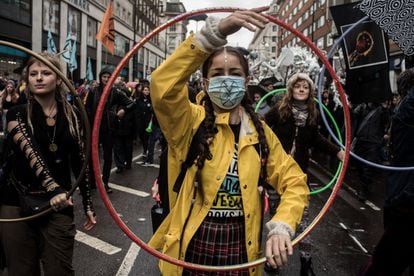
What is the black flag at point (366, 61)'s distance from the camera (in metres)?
5.07

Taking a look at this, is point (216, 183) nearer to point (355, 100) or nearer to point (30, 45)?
point (355, 100)

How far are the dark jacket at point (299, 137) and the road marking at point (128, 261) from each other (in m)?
2.11

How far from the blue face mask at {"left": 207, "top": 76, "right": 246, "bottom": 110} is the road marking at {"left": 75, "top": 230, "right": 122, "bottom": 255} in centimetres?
342

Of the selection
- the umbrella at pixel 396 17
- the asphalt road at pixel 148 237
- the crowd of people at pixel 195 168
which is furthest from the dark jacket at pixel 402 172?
the asphalt road at pixel 148 237

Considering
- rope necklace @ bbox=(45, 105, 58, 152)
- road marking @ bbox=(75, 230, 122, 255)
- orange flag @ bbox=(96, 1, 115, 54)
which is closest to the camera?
rope necklace @ bbox=(45, 105, 58, 152)

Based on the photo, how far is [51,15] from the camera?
26.1 metres

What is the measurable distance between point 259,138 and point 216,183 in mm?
343

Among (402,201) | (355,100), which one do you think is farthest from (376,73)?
(402,201)

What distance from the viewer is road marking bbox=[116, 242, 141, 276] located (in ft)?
15.0

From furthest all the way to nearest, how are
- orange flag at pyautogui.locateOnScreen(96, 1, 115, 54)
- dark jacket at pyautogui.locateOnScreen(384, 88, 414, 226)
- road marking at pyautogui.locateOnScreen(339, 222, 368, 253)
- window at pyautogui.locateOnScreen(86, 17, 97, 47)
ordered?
window at pyautogui.locateOnScreen(86, 17, 97, 47), orange flag at pyautogui.locateOnScreen(96, 1, 115, 54), road marking at pyautogui.locateOnScreen(339, 222, 368, 253), dark jacket at pyautogui.locateOnScreen(384, 88, 414, 226)

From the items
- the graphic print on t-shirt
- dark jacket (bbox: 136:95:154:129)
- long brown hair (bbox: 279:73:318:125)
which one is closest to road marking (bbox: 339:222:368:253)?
long brown hair (bbox: 279:73:318:125)

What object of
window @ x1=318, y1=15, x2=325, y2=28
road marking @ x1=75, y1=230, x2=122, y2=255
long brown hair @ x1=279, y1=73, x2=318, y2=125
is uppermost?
window @ x1=318, y1=15, x2=325, y2=28

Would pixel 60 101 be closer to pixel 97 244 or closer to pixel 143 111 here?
pixel 97 244

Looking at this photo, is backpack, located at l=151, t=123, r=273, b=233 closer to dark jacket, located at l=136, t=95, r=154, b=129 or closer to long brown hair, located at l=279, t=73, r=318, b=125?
long brown hair, located at l=279, t=73, r=318, b=125
